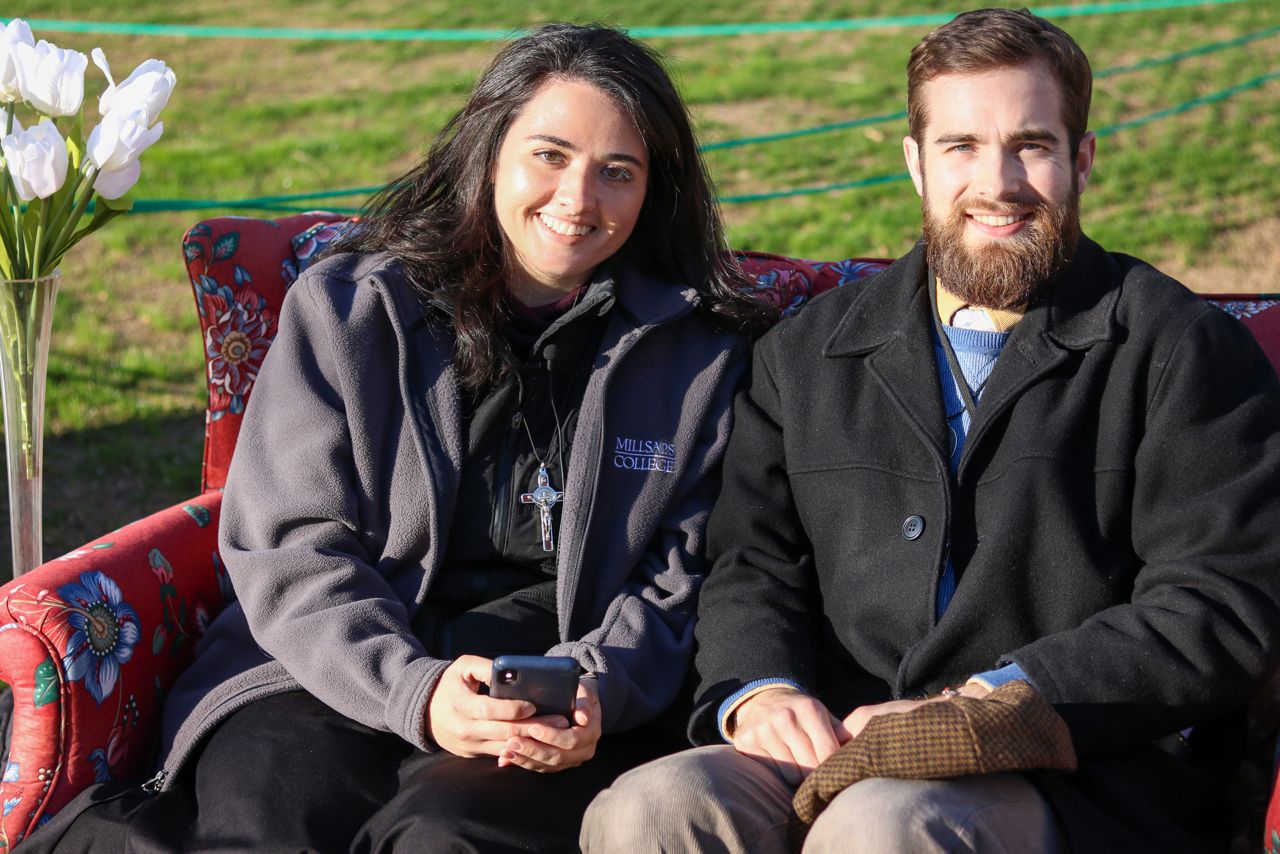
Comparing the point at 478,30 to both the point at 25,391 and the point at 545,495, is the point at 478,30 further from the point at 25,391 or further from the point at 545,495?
the point at 545,495

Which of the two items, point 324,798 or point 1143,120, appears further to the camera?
→ point 1143,120

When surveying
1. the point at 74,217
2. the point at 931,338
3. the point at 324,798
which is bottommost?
the point at 324,798

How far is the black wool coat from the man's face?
0.33 ft

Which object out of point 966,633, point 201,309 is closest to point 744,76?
point 201,309

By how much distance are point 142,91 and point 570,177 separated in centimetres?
97

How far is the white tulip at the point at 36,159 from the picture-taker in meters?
2.93

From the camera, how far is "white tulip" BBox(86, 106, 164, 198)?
3018 mm

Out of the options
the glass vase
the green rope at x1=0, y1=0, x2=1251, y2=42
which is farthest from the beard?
the green rope at x1=0, y1=0, x2=1251, y2=42

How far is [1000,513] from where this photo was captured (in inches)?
102

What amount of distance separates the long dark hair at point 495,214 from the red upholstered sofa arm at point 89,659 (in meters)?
0.79

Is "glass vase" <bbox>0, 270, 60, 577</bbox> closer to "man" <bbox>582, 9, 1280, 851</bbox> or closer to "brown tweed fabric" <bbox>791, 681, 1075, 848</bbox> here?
"man" <bbox>582, 9, 1280, 851</bbox>

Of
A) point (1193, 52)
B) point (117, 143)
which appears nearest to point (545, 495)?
point (117, 143)

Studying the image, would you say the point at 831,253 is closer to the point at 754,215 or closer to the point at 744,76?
the point at 754,215

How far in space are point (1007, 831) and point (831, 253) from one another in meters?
5.23
